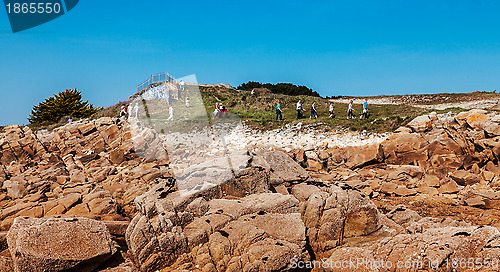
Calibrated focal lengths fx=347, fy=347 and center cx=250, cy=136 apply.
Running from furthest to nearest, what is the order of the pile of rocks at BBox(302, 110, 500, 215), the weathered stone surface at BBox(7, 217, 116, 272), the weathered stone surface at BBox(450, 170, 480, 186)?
1. the weathered stone surface at BBox(450, 170, 480, 186)
2. the pile of rocks at BBox(302, 110, 500, 215)
3. the weathered stone surface at BBox(7, 217, 116, 272)

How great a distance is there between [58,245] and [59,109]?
4185cm

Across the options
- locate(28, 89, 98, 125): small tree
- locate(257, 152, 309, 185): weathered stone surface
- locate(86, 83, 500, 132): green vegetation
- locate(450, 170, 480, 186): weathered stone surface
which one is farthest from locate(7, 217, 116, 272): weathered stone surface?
locate(28, 89, 98, 125): small tree

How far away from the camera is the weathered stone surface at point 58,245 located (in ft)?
29.8

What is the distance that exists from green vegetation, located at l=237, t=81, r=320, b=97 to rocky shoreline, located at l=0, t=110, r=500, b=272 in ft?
110

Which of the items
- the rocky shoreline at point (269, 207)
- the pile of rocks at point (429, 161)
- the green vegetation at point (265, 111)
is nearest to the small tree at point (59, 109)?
the green vegetation at point (265, 111)

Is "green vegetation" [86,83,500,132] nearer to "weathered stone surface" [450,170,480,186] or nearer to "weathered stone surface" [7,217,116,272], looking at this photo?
"weathered stone surface" [450,170,480,186]

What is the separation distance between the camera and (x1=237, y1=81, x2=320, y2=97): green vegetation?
57.4 m

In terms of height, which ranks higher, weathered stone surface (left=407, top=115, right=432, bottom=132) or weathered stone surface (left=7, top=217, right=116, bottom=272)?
weathered stone surface (left=407, top=115, right=432, bottom=132)

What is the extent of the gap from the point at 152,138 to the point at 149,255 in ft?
55.6

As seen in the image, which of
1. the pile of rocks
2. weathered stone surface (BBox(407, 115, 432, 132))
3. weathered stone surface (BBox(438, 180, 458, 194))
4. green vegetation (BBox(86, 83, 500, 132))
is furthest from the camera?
green vegetation (BBox(86, 83, 500, 132))

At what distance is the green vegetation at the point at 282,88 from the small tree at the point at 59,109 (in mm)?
25460

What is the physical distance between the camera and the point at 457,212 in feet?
49.4

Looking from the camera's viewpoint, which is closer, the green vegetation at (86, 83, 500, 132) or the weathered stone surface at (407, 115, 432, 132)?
the weathered stone surface at (407, 115, 432, 132)

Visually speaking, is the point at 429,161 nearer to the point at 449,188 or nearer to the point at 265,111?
the point at 449,188
